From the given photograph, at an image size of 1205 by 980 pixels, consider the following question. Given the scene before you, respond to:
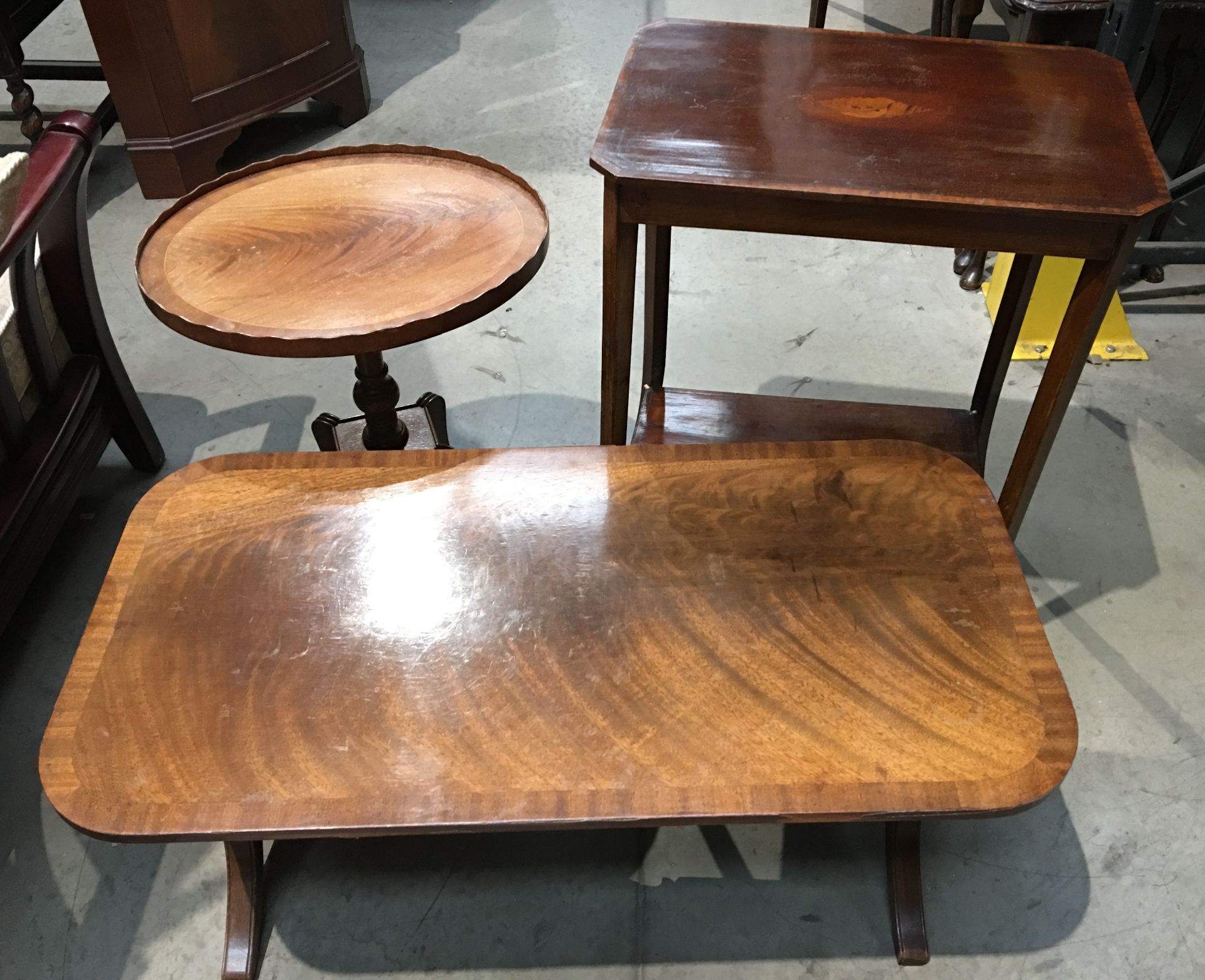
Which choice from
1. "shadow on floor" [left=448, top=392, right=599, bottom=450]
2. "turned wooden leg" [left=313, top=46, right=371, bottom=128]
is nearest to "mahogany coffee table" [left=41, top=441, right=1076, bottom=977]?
"shadow on floor" [left=448, top=392, right=599, bottom=450]

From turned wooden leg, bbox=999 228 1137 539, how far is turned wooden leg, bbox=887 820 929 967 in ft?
1.47

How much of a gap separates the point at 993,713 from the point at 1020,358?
1405mm

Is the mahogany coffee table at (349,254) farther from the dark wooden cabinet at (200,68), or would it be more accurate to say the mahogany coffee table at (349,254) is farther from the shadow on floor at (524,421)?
the dark wooden cabinet at (200,68)

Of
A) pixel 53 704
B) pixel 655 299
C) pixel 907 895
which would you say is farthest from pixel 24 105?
pixel 907 895

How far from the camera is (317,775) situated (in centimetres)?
89

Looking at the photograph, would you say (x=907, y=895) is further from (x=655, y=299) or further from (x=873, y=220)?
(x=655, y=299)

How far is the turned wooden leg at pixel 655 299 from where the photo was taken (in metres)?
1.63

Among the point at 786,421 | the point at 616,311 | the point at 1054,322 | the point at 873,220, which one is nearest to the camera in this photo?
the point at 873,220

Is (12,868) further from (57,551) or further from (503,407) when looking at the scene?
(503,407)

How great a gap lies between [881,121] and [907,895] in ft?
3.32

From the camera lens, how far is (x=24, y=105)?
2715mm

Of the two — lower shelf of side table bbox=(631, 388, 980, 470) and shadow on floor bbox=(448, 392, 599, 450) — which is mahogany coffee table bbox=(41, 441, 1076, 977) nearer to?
lower shelf of side table bbox=(631, 388, 980, 470)

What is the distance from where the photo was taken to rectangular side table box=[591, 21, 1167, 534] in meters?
1.17

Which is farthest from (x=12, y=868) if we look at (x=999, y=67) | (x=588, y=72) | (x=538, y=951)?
(x=588, y=72)
